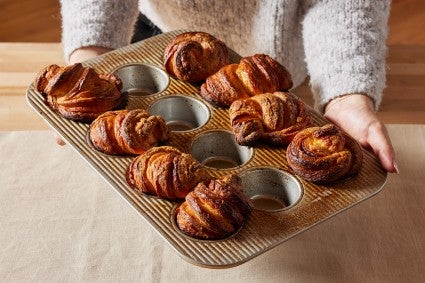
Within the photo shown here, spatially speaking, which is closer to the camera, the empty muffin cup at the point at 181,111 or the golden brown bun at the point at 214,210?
the golden brown bun at the point at 214,210

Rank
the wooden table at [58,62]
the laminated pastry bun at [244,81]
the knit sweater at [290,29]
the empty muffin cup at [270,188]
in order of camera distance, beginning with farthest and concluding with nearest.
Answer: the wooden table at [58,62], the knit sweater at [290,29], the laminated pastry bun at [244,81], the empty muffin cup at [270,188]

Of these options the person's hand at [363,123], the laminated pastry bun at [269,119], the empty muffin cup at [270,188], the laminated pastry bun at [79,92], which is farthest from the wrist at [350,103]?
the laminated pastry bun at [79,92]

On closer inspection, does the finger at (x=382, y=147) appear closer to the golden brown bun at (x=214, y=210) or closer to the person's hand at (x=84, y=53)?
the golden brown bun at (x=214, y=210)

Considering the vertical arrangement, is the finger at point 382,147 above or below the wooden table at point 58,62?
above

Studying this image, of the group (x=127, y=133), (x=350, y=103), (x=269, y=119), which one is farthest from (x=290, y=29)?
(x=127, y=133)

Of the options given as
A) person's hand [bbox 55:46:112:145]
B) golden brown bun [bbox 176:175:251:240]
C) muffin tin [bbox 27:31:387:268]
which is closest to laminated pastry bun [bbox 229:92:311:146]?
muffin tin [bbox 27:31:387:268]

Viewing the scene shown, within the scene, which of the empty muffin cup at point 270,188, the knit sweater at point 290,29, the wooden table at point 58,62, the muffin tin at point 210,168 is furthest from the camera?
the wooden table at point 58,62

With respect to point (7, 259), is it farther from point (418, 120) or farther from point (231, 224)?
point (418, 120)

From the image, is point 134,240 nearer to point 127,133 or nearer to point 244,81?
point 127,133
